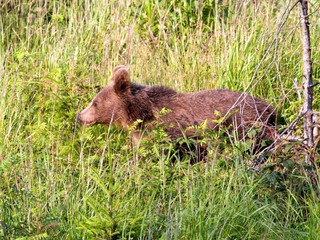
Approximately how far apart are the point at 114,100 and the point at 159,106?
1.65 feet

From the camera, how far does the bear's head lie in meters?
7.95

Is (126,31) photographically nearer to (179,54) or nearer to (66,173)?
(179,54)

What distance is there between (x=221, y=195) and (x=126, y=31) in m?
4.60

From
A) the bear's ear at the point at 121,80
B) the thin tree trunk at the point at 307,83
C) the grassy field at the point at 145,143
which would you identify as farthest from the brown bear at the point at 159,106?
the thin tree trunk at the point at 307,83

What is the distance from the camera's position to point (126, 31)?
942cm

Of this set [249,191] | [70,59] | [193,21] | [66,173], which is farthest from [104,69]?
[249,191]

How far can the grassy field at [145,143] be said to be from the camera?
4898 mm

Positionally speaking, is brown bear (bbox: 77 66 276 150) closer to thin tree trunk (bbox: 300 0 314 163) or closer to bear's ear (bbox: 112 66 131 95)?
bear's ear (bbox: 112 66 131 95)

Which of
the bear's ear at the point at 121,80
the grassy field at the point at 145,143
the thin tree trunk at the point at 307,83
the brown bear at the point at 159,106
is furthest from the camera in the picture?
the bear's ear at the point at 121,80

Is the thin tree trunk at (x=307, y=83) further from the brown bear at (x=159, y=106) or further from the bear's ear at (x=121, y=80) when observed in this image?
the bear's ear at (x=121, y=80)

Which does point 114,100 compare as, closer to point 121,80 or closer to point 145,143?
point 121,80

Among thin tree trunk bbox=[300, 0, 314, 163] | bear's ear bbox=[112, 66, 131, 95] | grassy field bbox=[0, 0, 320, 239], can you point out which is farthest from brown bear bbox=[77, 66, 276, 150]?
thin tree trunk bbox=[300, 0, 314, 163]

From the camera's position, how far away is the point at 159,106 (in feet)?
26.2

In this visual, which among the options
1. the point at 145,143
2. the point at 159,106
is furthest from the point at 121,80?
the point at 145,143
